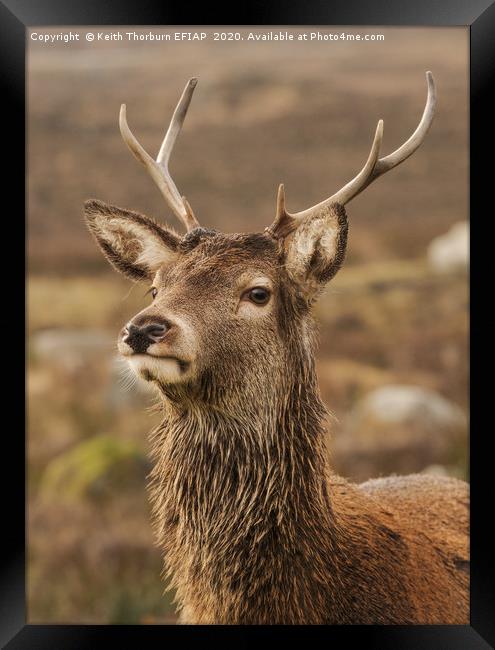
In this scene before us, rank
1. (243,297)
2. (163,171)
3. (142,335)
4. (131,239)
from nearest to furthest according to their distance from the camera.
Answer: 1. (142,335)
2. (243,297)
3. (131,239)
4. (163,171)

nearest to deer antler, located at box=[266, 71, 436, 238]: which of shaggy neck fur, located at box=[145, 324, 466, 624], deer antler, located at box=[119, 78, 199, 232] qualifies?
deer antler, located at box=[119, 78, 199, 232]

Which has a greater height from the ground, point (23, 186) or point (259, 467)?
point (23, 186)

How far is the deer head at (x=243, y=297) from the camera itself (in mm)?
3471

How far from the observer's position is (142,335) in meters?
3.29

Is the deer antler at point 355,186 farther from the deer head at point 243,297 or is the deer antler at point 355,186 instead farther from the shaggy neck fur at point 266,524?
the shaggy neck fur at point 266,524

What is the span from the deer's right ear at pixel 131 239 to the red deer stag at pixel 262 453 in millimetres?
96

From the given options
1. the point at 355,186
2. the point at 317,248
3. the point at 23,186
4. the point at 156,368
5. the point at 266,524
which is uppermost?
the point at 23,186

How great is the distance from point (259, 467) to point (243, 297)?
73cm

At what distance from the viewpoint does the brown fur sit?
3625mm

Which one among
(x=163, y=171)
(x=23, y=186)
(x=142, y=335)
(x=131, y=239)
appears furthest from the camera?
(x=23, y=186)

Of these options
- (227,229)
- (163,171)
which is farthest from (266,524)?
(227,229)

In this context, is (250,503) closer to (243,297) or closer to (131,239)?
(243,297)

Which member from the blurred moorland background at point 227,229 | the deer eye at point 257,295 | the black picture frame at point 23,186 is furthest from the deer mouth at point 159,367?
the blurred moorland background at point 227,229

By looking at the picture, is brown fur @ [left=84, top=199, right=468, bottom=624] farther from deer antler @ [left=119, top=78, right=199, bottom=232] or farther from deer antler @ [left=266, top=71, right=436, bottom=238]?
deer antler @ [left=119, top=78, right=199, bottom=232]
